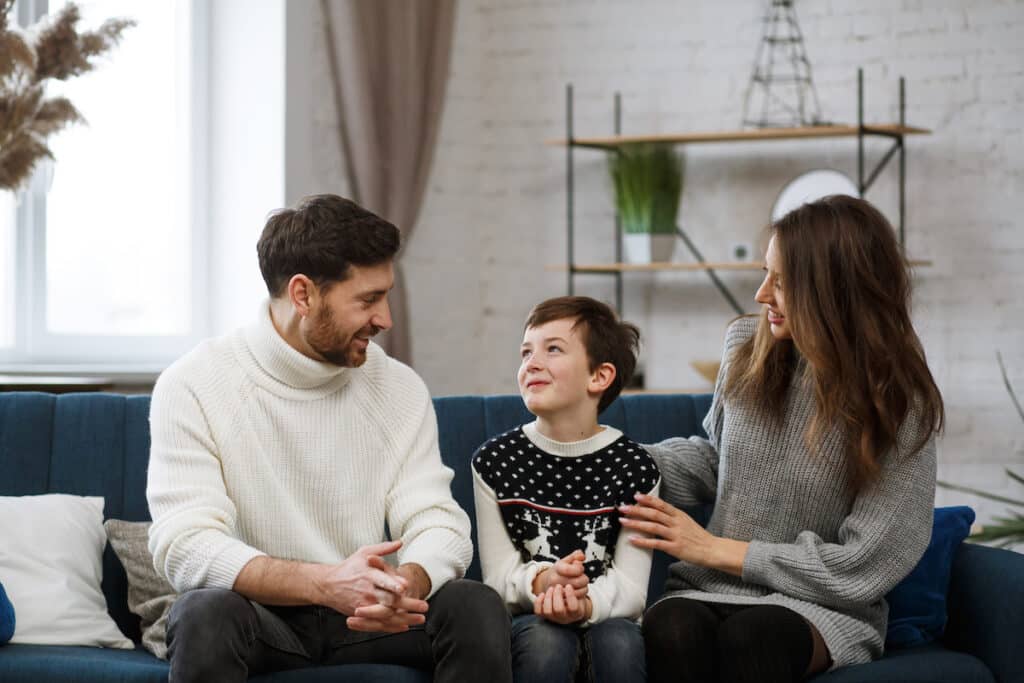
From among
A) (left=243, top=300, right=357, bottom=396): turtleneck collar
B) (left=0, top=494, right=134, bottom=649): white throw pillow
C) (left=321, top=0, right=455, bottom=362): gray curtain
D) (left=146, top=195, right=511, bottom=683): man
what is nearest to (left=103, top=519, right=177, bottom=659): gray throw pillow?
(left=0, top=494, right=134, bottom=649): white throw pillow

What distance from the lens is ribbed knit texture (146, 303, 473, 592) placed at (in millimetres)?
2285

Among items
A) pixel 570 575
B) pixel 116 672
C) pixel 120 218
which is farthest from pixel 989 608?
pixel 120 218

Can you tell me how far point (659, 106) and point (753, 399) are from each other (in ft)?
9.23

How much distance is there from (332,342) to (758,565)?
84cm

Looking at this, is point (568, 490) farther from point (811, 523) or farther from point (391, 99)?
point (391, 99)

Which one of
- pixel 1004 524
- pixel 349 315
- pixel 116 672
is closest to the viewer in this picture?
pixel 116 672

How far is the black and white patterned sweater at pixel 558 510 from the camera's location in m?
2.39

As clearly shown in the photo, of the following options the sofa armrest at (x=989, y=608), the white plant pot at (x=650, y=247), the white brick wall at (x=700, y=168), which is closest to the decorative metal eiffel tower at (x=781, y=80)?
the white brick wall at (x=700, y=168)

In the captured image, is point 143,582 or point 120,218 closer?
point 143,582

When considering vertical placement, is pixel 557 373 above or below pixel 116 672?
above

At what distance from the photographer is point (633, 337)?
2.59m

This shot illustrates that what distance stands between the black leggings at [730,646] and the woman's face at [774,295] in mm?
501

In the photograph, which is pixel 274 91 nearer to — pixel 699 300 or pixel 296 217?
pixel 699 300

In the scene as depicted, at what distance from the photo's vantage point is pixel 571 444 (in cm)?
249
